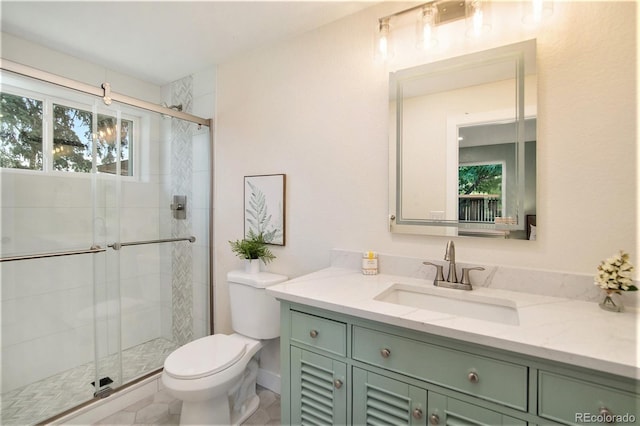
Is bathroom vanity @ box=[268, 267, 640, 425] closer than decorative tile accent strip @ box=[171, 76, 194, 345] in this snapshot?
Yes

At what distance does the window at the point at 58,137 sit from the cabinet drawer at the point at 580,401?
2.50 meters

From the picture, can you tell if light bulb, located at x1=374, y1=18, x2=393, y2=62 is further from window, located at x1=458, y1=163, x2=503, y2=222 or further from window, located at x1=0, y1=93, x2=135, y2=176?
window, located at x1=0, y1=93, x2=135, y2=176

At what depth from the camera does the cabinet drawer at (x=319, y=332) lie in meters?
1.13

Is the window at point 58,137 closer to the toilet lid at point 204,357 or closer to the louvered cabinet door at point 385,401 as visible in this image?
the toilet lid at point 204,357

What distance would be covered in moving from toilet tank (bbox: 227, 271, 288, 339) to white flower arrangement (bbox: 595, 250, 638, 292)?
149 centimetres

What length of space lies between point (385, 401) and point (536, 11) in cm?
161

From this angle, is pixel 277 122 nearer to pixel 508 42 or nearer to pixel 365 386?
pixel 508 42

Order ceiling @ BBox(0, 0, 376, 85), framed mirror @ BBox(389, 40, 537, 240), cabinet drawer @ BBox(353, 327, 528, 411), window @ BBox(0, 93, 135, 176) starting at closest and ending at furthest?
cabinet drawer @ BBox(353, 327, 528, 411)
framed mirror @ BBox(389, 40, 537, 240)
ceiling @ BBox(0, 0, 376, 85)
window @ BBox(0, 93, 135, 176)

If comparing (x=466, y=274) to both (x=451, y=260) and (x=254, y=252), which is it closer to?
(x=451, y=260)

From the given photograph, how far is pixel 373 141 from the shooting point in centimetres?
160

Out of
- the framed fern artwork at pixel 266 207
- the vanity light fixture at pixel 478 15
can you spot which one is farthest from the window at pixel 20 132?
the vanity light fixture at pixel 478 15

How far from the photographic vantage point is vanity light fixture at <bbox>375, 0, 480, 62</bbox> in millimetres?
1346

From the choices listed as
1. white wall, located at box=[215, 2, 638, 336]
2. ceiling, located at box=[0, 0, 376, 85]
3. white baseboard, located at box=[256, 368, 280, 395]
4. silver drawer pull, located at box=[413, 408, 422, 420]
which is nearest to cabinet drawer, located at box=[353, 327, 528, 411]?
silver drawer pull, located at box=[413, 408, 422, 420]

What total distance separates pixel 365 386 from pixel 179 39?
225 centimetres
